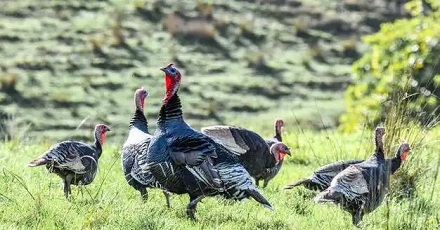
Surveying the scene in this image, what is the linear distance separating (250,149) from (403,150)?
67.4 inches

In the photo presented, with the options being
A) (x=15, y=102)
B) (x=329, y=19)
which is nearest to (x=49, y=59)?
(x=15, y=102)

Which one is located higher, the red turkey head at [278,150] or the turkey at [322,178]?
the turkey at [322,178]

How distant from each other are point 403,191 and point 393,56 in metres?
10.6

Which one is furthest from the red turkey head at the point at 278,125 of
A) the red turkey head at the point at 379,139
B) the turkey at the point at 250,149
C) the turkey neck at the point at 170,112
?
the turkey neck at the point at 170,112

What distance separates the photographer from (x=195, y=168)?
27.3 ft

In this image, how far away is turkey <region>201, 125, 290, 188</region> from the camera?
35.0 ft

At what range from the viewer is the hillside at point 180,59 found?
18.6 metres

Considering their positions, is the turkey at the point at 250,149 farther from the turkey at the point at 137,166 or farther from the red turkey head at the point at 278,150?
the turkey at the point at 137,166

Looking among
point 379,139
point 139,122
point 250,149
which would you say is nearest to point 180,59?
point 250,149

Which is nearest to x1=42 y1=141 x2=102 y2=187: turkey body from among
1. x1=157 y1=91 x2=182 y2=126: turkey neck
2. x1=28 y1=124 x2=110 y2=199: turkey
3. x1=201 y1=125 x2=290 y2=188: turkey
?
x1=28 y1=124 x2=110 y2=199: turkey

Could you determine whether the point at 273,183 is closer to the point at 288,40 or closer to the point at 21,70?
the point at 21,70

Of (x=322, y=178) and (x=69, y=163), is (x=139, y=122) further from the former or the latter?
(x=322, y=178)

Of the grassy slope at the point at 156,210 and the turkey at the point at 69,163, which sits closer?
the grassy slope at the point at 156,210

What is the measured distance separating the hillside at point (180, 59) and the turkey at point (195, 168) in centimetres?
767
